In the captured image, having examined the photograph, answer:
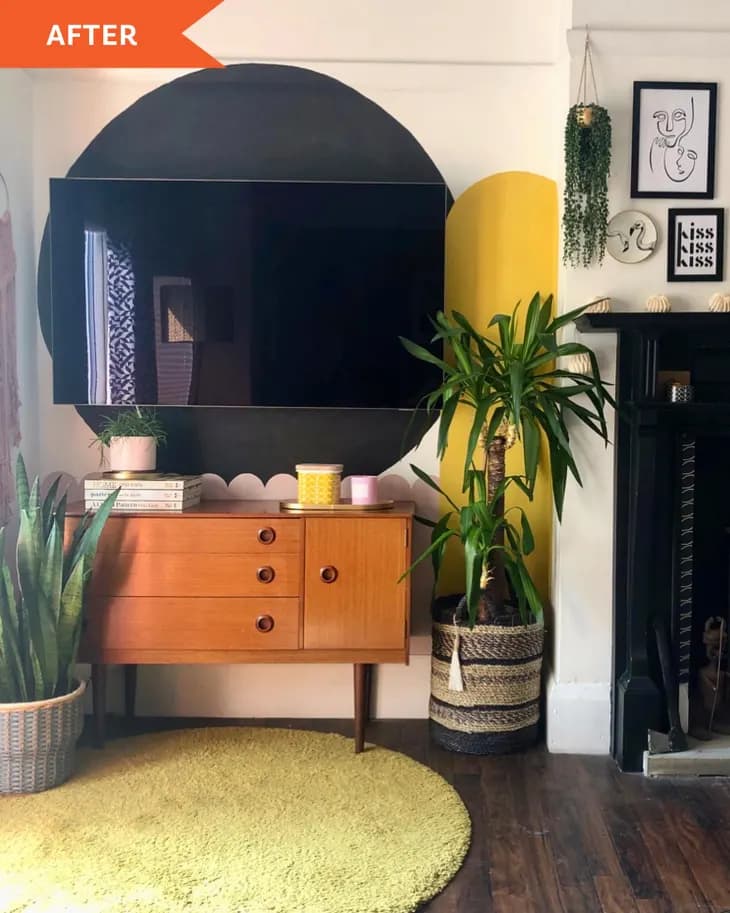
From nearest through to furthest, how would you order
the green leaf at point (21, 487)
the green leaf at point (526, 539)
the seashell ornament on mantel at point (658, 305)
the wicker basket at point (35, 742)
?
the wicker basket at point (35, 742) → the green leaf at point (21, 487) → the seashell ornament on mantel at point (658, 305) → the green leaf at point (526, 539)

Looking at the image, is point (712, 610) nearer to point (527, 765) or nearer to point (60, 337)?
point (527, 765)

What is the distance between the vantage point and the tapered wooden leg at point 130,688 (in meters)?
2.84

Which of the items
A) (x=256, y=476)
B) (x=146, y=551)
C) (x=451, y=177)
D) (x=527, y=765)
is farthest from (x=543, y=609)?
(x=451, y=177)

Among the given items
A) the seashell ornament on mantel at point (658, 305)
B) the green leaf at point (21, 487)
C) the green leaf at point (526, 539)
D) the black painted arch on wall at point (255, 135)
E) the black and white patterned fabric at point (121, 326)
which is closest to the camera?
the green leaf at point (21, 487)

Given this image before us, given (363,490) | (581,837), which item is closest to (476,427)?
(363,490)

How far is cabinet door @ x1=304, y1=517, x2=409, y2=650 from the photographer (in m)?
2.51

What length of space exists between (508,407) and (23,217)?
1715 mm

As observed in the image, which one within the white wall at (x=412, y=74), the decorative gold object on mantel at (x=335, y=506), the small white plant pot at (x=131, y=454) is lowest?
the decorative gold object on mantel at (x=335, y=506)

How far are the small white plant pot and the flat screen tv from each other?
0.17 metres

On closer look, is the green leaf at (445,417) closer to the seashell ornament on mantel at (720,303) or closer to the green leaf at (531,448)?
the green leaf at (531,448)

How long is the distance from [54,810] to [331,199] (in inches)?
77.3

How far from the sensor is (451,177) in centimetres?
285

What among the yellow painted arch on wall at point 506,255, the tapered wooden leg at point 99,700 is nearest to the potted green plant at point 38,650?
the tapered wooden leg at point 99,700

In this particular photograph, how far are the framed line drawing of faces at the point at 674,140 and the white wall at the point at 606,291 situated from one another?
3 cm
